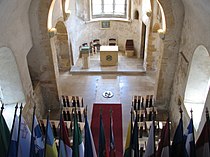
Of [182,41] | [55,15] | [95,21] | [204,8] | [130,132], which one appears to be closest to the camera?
[130,132]

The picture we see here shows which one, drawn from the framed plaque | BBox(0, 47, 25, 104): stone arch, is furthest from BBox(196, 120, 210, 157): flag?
the framed plaque

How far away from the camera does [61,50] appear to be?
1212 cm

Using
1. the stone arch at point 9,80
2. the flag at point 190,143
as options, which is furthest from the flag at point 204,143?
the stone arch at point 9,80

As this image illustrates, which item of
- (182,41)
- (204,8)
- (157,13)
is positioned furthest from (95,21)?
(204,8)

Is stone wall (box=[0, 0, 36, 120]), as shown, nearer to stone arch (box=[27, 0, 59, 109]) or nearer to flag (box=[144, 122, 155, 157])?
stone arch (box=[27, 0, 59, 109])

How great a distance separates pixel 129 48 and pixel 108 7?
8.48ft

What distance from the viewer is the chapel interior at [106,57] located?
7.02 m

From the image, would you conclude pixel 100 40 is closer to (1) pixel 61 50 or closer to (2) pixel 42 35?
(1) pixel 61 50

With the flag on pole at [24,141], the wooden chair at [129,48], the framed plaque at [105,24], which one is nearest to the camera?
the flag on pole at [24,141]

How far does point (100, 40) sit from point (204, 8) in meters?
9.40

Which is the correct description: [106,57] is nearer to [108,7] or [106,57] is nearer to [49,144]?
[108,7]

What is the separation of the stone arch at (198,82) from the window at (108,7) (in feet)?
24.7

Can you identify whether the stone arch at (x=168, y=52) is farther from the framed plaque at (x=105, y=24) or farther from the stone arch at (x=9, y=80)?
the framed plaque at (x=105, y=24)

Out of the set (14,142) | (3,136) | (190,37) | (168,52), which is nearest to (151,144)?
(14,142)
